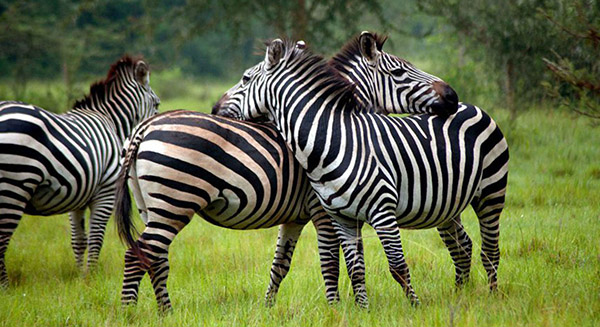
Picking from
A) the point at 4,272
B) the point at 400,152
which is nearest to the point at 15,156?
the point at 4,272

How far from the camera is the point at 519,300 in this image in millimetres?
4203

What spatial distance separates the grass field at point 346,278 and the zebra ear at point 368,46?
158cm

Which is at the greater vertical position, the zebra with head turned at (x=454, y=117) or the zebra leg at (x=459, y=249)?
the zebra with head turned at (x=454, y=117)

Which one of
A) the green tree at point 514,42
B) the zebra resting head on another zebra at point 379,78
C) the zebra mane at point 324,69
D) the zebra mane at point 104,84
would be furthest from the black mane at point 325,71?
the green tree at point 514,42

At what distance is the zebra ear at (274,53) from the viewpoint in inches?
182

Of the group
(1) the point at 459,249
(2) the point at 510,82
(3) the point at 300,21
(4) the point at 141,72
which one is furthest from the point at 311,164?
(3) the point at 300,21

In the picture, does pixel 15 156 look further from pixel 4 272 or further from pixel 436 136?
pixel 436 136

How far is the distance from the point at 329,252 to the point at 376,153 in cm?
93

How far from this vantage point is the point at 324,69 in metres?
4.67

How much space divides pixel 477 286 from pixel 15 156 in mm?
4257

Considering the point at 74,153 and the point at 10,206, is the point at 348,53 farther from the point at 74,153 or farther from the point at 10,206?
the point at 10,206

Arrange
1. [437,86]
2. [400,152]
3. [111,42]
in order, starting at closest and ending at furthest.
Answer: [400,152] → [437,86] → [111,42]

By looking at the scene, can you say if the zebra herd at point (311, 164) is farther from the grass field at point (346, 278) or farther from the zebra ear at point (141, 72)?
the zebra ear at point (141, 72)

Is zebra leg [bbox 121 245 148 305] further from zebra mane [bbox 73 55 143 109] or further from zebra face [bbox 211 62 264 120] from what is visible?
zebra mane [bbox 73 55 143 109]
